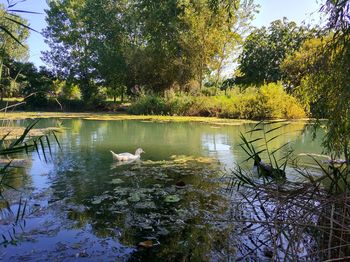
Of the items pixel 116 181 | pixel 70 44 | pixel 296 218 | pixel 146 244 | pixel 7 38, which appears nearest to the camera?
pixel 296 218

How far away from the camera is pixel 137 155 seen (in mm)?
8656

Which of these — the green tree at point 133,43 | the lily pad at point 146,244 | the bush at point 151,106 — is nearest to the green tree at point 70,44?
the green tree at point 133,43

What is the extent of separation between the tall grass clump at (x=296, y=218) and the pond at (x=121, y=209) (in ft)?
0.94

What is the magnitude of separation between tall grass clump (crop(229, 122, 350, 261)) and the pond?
0.29 metres

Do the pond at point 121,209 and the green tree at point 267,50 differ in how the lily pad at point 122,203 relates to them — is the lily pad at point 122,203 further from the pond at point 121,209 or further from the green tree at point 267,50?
the green tree at point 267,50

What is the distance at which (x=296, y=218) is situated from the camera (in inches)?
92.3

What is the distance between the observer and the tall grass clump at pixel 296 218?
2.21 m

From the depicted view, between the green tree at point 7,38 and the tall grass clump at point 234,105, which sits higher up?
the green tree at point 7,38

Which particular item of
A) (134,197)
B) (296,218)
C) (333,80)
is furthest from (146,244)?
(333,80)

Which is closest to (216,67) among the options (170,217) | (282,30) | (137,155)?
(282,30)

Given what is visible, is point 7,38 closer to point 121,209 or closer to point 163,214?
point 121,209

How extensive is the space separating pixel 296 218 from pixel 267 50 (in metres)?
30.0

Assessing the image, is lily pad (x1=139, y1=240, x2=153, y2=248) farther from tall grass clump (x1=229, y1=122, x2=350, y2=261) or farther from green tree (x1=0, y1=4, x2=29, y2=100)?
green tree (x1=0, y1=4, x2=29, y2=100)

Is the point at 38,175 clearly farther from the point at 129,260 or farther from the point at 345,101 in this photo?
the point at 345,101
